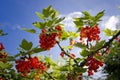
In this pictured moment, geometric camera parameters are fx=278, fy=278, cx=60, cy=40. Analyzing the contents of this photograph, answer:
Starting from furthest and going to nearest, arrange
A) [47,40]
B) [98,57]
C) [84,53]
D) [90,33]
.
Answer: [90,33] < [47,40] < [98,57] < [84,53]

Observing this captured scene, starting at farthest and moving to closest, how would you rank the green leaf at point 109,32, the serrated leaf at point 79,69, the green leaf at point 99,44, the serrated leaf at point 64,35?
the serrated leaf at point 64,35 → the green leaf at point 109,32 → the serrated leaf at point 79,69 → the green leaf at point 99,44

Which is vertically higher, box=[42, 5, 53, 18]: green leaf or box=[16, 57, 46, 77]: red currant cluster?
box=[42, 5, 53, 18]: green leaf

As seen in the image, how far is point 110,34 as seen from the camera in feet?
15.9

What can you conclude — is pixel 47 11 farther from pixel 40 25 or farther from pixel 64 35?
pixel 64 35

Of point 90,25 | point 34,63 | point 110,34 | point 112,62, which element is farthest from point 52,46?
point 112,62

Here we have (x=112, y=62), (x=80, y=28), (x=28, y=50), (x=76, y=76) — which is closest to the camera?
(x=28, y=50)

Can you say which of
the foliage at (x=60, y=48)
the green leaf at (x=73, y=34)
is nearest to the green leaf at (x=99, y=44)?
the foliage at (x=60, y=48)

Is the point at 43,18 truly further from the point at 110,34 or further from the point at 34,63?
the point at 110,34

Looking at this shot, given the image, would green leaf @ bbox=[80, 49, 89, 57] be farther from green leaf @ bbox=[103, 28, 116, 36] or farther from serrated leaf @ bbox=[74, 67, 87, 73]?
green leaf @ bbox=[103, 28, 116, 36]

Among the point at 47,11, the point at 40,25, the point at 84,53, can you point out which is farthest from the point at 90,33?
the point at 40,25

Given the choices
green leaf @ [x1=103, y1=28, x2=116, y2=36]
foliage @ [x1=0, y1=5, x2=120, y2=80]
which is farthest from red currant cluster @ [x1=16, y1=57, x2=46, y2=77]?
green leaf @ [x1=103, y1=28, x2=116, y2=36]

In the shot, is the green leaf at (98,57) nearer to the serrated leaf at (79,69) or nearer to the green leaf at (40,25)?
the serrated leaf at (79,69)

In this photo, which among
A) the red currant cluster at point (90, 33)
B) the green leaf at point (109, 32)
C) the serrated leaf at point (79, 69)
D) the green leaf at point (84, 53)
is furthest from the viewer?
the green leaf at point (109, 32)

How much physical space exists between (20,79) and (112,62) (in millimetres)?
28728
